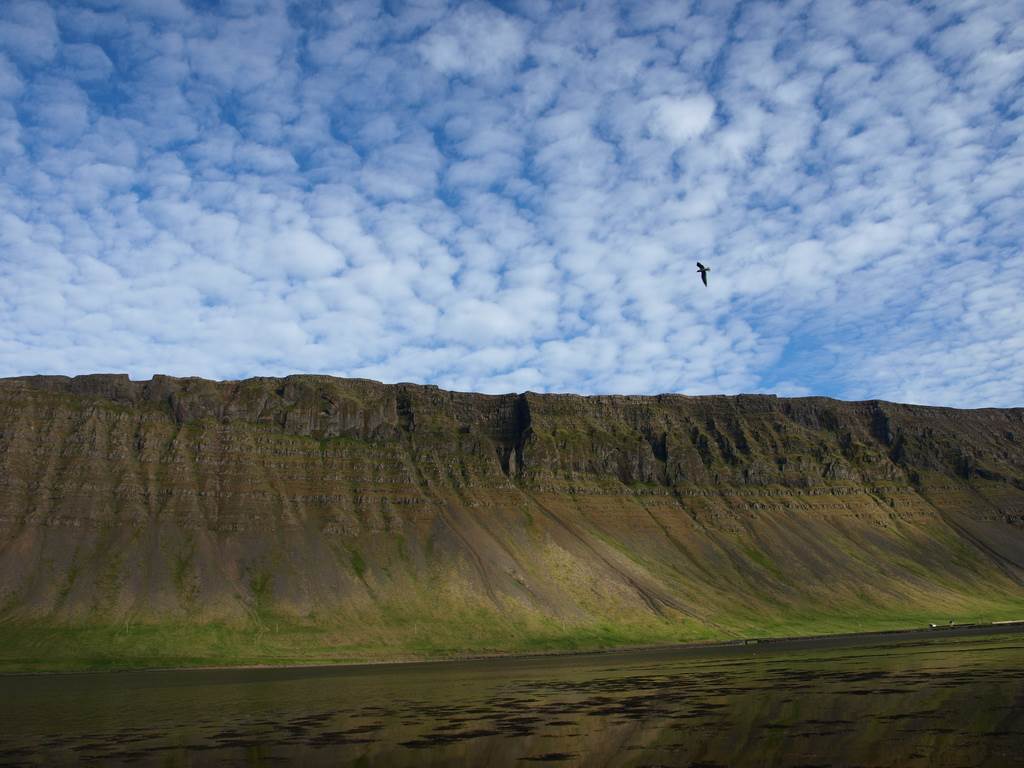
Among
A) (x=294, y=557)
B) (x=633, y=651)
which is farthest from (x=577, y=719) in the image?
(x=294, y=557)

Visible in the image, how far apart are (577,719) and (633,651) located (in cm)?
9585

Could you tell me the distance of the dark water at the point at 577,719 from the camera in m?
34.5

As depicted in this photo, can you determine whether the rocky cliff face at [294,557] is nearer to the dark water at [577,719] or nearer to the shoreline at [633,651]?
→ the shoreline at [633,651]

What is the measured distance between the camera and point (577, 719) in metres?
47.6

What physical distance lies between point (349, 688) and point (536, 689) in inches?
825

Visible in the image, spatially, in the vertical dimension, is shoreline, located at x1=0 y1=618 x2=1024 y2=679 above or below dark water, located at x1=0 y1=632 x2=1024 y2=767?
below

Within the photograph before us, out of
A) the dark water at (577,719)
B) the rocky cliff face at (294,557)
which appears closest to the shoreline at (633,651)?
the rocky cliff face at (294,557)

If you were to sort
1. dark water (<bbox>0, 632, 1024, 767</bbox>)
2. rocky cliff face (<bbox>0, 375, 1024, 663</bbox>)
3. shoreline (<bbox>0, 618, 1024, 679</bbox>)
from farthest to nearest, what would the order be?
rocky cliff face (<bbox>0, 375, 1024, 663</bbox>)
shoreline (<bbox>0, 618, 1024, 679</bbox>)
dark water (<bbox>0, 632, 1024, 767</bbox>)

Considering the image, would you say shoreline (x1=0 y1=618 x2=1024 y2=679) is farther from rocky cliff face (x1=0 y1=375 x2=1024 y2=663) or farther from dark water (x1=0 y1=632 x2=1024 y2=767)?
dark water (x1=0 y1=632 x2=1024 y2=767)

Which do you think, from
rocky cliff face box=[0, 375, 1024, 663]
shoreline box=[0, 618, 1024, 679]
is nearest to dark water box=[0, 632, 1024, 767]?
shoreline box=[0, 618, 1024, 679]

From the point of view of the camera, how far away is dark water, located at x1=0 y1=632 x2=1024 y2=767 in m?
34.5

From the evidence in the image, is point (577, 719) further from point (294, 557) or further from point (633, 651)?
point (294, 557)

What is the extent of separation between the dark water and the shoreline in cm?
3490

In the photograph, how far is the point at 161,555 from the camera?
15900 centimetres
